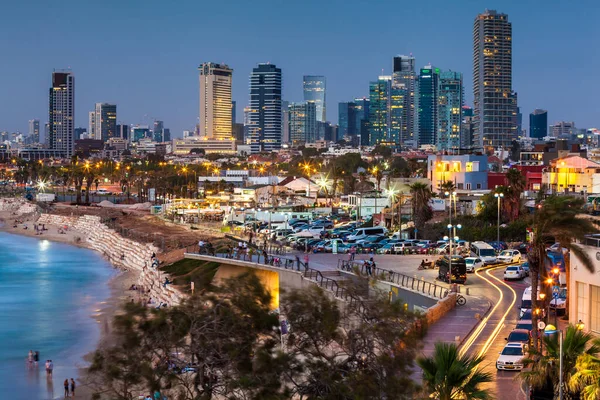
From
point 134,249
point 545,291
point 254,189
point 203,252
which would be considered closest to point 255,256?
point 203,252

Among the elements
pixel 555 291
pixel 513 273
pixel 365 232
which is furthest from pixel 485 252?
pixel 555 291

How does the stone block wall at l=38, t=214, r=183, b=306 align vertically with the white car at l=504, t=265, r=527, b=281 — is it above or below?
below

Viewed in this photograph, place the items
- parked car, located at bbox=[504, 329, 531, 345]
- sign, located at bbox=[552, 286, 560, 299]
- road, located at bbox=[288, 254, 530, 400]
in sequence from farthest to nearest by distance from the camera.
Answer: sign, located at bbox=[552, 286, 560, 299] → parked car, located at bbox=[504, 329, 531, 345] → road, located at bbox=[288, 254, 530, 400]

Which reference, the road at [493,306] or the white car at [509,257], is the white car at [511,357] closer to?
the road at [493,306]

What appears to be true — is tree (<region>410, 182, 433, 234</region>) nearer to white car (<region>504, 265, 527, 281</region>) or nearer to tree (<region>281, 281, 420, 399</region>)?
white car (<region>504, 265, 527, 281</region>)

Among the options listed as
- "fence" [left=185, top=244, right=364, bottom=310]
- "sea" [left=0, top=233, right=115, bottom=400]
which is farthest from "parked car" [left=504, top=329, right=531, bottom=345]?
"sea" [left=0, top=233, right=115, bottom=400]

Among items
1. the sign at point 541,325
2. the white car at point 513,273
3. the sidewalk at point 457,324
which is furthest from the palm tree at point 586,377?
the white car at point 513,273

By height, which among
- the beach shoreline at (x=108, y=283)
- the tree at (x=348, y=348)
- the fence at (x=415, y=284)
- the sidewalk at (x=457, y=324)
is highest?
the tree at (x=348, y=348)
